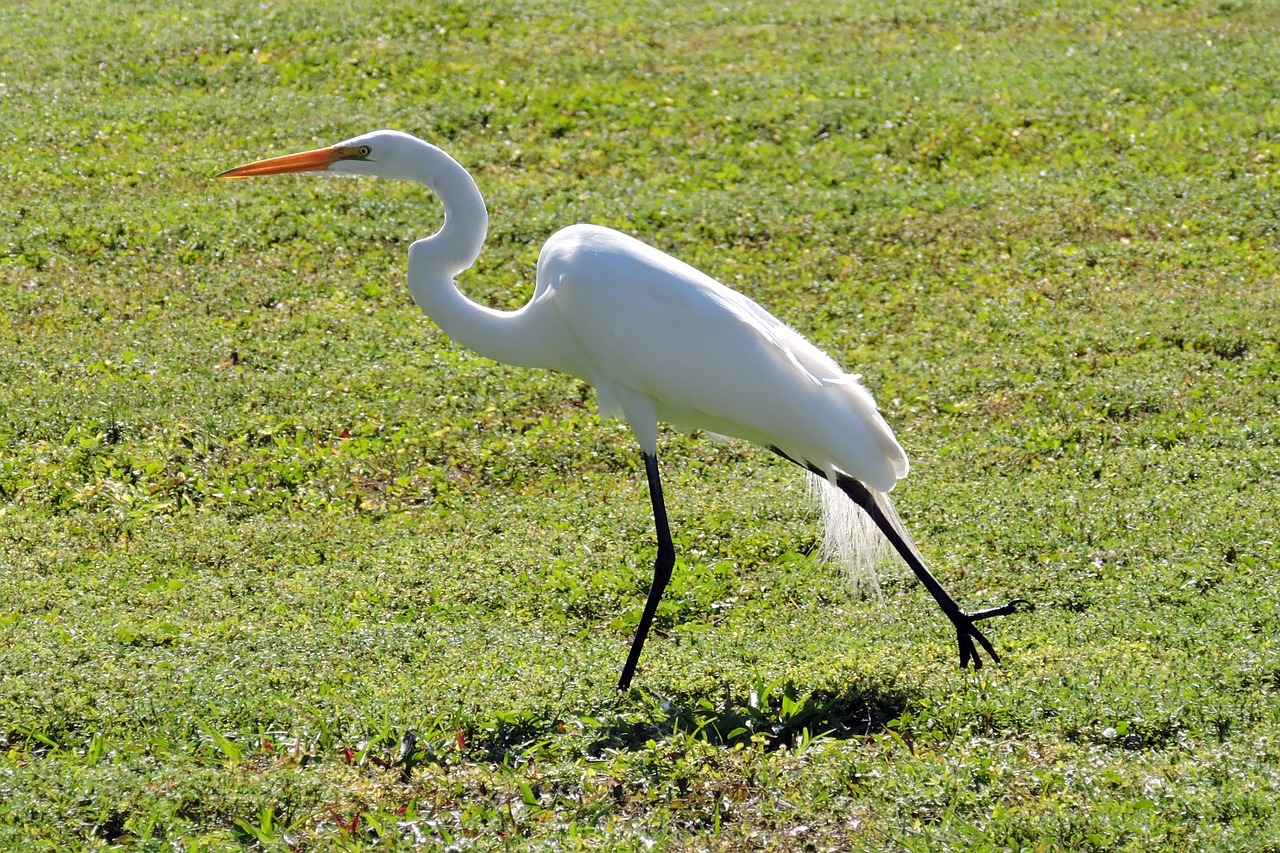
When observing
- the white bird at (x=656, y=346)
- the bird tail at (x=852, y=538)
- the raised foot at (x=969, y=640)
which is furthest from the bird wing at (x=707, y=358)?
the raised foot at (x=969, y=640)

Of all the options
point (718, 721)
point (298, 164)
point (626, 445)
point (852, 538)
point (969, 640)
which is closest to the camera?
point (718, 721)

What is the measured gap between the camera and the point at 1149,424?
6668 millimetres

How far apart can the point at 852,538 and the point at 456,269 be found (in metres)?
1.68

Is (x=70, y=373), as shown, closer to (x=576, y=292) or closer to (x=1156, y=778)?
(x=576, y=292)

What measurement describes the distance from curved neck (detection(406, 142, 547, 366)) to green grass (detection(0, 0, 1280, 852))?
3.27ft

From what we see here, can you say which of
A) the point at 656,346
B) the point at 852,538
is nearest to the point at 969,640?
the point at 852,538

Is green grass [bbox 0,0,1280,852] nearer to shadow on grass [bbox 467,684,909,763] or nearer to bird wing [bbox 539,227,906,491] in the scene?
shadow on grass [bbox 467,684,909,763]

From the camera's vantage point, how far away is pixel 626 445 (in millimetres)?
6828

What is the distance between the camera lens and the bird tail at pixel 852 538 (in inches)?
197

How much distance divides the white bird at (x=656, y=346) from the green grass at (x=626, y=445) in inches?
22.1

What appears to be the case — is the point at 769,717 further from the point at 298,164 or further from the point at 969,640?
the point at 298,164

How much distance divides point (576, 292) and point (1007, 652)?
72.1 inches

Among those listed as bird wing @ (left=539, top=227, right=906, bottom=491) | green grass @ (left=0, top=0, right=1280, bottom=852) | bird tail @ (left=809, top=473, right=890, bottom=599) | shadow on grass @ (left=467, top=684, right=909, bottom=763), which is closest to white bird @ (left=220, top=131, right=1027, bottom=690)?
bird wing @ (left=539, top=227, right=906, bottom=491)

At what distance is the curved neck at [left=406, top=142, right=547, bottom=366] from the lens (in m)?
4.82
